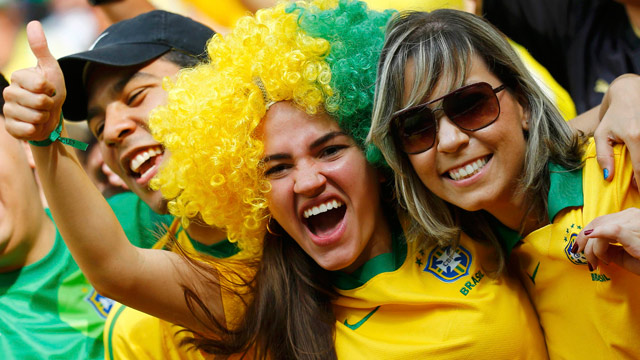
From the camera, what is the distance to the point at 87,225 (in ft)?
6.71

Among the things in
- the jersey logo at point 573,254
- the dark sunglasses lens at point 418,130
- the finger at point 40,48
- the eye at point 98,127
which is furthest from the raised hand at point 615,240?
the eye at point 98,127

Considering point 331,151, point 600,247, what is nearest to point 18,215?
point 331,151

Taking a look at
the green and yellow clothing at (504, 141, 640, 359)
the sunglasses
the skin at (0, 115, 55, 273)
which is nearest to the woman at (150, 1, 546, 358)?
the green and yellow clothing at (504, 141, 640, 359)

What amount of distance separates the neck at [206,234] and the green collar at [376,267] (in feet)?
2.29

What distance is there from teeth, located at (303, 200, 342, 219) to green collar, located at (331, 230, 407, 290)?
274 millimetres

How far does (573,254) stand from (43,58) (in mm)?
1738

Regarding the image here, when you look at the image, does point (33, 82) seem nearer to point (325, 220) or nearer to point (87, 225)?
point (87, 225)

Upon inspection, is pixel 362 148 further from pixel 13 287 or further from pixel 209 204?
pixel 13 287

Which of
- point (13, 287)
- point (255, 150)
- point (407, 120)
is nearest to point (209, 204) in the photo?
point (255, 150)

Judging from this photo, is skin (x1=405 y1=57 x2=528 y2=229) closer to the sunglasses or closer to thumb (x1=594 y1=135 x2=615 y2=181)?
the sunglasses

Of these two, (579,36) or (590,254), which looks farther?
(579,36)

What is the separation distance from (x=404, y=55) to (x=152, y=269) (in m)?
1.17

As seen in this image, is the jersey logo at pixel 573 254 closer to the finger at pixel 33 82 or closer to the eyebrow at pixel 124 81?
the finger at pixel 33 82

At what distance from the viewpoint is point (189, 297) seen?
7.81 ft
